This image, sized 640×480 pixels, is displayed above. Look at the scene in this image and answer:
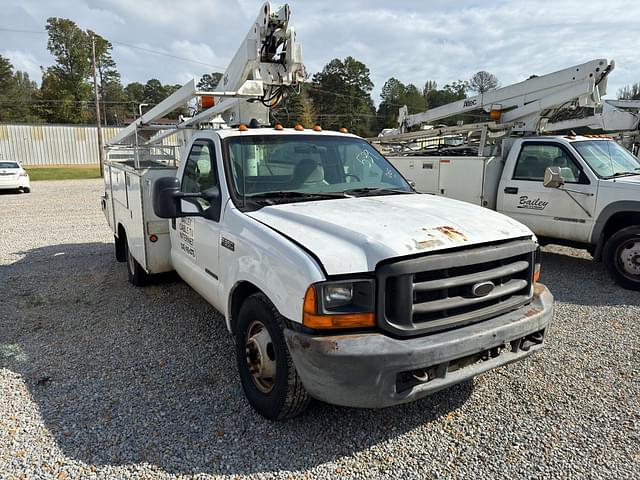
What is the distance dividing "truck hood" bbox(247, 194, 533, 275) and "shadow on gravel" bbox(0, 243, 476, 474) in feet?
3.93

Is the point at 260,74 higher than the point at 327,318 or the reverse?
higher

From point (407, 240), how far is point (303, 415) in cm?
139

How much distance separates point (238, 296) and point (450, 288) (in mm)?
1517

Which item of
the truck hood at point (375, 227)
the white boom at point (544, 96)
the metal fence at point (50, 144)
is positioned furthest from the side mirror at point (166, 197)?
the metal fence at point (50, 144)

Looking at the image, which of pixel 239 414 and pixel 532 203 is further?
pixel 532 203

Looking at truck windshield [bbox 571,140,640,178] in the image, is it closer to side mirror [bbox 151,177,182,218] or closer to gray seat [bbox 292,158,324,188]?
gray seat [bbox 292,158,324,188]

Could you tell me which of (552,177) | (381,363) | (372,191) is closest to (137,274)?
(372,191)

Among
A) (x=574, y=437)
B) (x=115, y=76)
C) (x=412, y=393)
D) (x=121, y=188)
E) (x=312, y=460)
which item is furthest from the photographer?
(x=115, y=76)

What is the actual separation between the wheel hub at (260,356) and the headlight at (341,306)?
546 mm

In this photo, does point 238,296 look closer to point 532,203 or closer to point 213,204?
point 213,204

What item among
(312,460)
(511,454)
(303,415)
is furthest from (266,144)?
(511,454)

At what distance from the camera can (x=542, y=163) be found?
294 inches

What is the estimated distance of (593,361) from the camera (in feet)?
13.6

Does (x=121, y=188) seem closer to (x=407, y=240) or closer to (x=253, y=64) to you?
(x=253, y=64)
